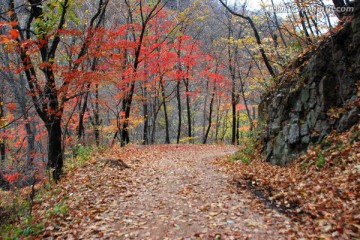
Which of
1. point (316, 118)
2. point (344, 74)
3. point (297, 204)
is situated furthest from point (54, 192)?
point (344, 74)

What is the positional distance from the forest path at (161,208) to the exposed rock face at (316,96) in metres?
2.31

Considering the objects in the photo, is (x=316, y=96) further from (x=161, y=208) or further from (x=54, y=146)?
(x=54, y=146)

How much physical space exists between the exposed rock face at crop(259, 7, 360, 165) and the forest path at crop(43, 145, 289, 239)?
7.59 feet

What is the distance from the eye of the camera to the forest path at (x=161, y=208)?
4.95 meters

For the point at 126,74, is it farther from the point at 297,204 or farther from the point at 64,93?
the point at 297,204

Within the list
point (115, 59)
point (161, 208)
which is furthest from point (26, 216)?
point (115, 59)

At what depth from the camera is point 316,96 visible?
314 inches

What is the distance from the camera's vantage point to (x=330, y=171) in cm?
603

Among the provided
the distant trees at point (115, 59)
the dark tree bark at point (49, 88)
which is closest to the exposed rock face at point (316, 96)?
the distant trees at point (115, 59)

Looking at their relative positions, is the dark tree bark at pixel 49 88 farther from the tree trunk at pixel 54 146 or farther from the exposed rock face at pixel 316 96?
the exposed rock face at pixel 316 96

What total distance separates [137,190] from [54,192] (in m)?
2.40

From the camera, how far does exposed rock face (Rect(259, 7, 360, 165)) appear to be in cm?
720

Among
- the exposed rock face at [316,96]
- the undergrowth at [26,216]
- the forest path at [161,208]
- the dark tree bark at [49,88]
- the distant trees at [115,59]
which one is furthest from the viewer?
the distant trees at [115,59]

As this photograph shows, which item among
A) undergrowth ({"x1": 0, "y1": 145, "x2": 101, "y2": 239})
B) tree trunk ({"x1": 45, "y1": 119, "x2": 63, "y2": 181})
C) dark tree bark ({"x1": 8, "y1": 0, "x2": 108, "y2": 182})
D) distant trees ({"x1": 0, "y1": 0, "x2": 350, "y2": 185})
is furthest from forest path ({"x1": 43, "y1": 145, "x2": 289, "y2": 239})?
distant trees ({"x1": 0, "y1": 0, "x2": 350, "y2": 185})
